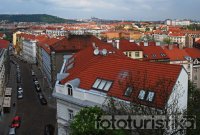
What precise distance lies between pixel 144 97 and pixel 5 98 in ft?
142

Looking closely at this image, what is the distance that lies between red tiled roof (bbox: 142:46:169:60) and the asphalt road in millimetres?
24381

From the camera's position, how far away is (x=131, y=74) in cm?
2952

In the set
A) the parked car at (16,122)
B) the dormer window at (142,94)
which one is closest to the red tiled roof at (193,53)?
the parked car at (16,122)

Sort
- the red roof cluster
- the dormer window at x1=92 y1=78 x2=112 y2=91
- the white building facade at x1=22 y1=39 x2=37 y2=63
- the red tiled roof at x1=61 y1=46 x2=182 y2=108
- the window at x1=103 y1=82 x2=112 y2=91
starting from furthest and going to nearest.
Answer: the white building facade at x1=22 y1=39 x2=37 y2=63
the red roof cluster
the dormer window at x1=92 y1=78 x2=112 y2=91
the window at x1=103 y1=82 x2=112 y2=91
the red tiled roof at x1=61 y1=46 x2=182 y2=108

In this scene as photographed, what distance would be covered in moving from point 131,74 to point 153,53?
1756 inches

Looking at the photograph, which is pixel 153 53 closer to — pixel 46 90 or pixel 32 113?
pixel 46 90

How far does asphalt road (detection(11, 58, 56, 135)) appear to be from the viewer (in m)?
48.9

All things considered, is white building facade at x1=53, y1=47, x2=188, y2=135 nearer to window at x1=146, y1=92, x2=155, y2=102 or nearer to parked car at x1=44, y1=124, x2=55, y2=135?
window at x1=146, y1=92, x2=155, y2=102

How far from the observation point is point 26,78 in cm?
9444

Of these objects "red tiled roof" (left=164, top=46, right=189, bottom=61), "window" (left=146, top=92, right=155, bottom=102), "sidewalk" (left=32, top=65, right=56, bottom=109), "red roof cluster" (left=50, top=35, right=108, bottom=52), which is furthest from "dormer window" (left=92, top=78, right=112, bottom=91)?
"red tiled roof" (left=164, top=46, right=189, bottom=61)

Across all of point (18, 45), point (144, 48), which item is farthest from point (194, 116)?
point (18, 45)

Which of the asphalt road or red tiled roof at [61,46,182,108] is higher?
red tiled roof at [61,46,182,108]

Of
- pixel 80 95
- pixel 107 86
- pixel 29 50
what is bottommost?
A: pixel 29 50

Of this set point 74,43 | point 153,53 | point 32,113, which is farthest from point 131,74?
point 153,53
